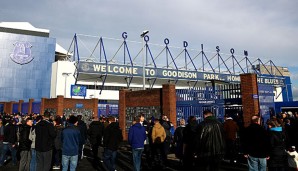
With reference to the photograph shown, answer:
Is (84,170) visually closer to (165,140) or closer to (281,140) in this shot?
(165,140)

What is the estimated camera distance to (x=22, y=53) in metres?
52.3

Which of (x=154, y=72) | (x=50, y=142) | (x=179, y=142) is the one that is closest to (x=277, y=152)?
(x=179, y=142)

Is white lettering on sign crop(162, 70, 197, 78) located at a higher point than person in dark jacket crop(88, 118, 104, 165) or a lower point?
higher

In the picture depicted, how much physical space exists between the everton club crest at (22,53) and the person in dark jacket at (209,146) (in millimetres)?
54485

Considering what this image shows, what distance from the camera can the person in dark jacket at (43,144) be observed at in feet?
22.2

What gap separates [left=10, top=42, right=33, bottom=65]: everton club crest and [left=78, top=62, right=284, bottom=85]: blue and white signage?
20.8 metres

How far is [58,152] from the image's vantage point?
31.1ft

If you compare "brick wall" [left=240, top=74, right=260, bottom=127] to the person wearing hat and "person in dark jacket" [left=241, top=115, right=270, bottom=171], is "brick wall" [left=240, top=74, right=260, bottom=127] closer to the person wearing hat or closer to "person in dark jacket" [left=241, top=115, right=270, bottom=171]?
the person wearing hat

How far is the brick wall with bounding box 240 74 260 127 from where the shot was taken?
1234 centimetres

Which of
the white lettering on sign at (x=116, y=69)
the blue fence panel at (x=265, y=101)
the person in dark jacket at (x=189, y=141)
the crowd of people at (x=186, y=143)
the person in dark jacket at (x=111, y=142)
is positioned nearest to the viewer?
the crowd of people at (x=186, y=143)

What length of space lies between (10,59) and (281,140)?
55.5 m

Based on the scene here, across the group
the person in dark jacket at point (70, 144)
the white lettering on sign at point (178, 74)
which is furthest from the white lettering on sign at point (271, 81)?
the person in dark jacket at point (70, 144)

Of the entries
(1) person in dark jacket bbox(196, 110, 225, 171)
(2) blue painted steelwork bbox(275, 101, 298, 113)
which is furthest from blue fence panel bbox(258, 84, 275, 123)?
(2) blue painted steelwork bbox(275, 101, 298, 113)

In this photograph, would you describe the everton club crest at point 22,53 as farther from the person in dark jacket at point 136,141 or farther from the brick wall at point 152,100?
the person in dark jacket at point 136,141
